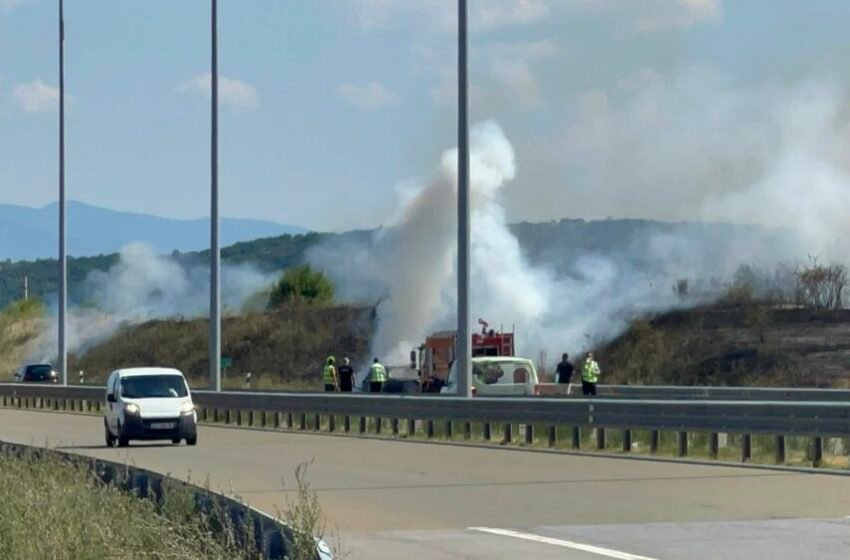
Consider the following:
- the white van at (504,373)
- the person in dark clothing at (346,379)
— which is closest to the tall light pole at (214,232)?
the white van at (504,373)

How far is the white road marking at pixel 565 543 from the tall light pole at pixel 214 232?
2859 centimetres

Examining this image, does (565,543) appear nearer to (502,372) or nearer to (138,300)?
(502,372)

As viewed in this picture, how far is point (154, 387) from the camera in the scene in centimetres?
3378

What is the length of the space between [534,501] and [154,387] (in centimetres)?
1586

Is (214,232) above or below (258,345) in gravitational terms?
above

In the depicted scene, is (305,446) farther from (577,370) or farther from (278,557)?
(577,370)

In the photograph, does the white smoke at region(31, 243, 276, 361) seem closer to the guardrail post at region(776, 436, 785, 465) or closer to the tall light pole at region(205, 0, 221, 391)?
the tall light pole at region(205, 0, 221, 391)

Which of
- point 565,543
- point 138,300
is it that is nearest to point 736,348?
point 565,543

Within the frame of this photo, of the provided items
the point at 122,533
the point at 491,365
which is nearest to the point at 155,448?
the point at 491,365

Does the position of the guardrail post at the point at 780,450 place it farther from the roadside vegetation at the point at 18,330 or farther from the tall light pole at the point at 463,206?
the roadside vegetation at the point at 18,330

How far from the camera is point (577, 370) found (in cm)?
5969

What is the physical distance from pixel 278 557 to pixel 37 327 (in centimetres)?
11394

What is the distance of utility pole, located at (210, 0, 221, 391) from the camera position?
44719mm

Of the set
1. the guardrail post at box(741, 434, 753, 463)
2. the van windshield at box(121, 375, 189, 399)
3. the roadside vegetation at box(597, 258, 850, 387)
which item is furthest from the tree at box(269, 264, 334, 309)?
the guardrail post at box(741, 434, 753, 463)
